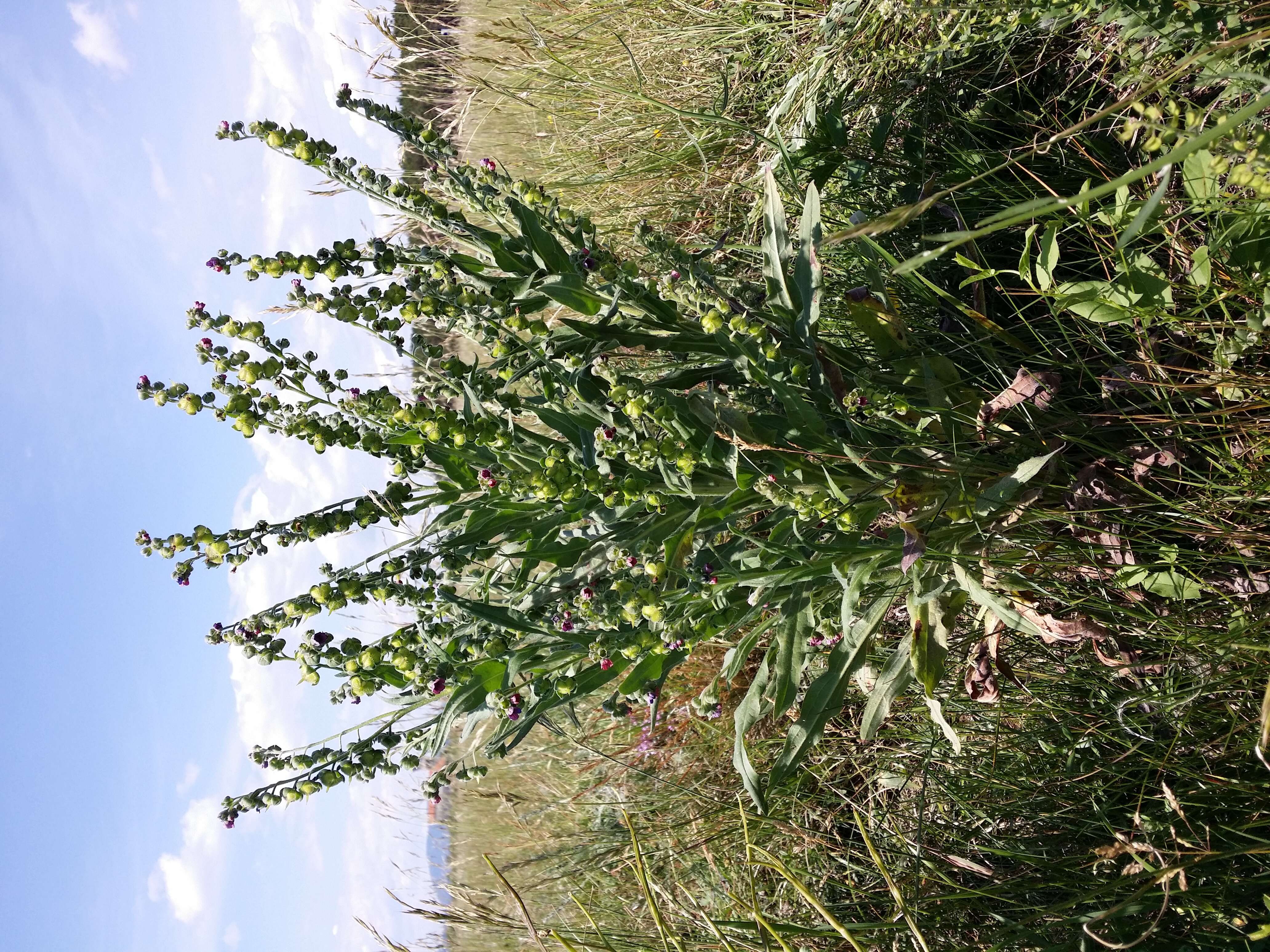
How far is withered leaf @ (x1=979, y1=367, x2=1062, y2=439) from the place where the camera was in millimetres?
2258

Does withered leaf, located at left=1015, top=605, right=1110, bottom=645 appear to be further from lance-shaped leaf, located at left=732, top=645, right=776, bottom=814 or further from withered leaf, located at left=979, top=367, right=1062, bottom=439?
lance-shaped leaf, located at left=732, top=645, right=776, bottom=814

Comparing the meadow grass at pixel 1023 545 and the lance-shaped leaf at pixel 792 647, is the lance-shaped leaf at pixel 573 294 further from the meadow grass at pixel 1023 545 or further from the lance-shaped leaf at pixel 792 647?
the lance-shaped leaf at pixel 792 647

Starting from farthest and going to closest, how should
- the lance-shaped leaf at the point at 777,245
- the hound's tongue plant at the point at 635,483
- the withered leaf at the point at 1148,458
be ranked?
the lance-shaped leaf at the point at 777,245
the withered leaf at the point at 1148,458
the hound's tongue plant at the point at 635,483

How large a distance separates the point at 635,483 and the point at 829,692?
2.69 feet

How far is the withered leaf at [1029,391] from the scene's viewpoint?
226 centimetres

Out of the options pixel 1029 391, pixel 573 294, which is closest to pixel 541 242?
pixel 573 294

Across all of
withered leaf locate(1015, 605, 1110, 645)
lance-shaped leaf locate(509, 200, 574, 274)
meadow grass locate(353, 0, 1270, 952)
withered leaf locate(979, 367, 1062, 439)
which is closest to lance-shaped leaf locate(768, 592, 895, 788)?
meadow grass locate(353, 0, 1270, 952)

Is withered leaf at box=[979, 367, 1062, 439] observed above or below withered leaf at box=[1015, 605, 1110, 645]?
above

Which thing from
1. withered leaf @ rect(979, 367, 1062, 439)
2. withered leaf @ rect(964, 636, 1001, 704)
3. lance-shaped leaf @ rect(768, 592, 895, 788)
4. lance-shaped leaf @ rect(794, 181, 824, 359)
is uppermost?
lance-shaped leaf @ rect(794, 181, 824, 359)

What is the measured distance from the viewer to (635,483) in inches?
79.8

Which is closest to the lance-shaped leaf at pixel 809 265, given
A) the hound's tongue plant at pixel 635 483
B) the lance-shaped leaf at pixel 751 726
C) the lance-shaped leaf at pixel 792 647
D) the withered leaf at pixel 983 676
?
the hound's tongue plant at pixel 635 483

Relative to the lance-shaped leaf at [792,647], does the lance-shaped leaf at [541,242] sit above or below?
above

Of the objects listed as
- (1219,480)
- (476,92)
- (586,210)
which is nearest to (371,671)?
(1219,480)

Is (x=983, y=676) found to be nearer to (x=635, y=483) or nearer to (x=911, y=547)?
(x=911, y=547)
